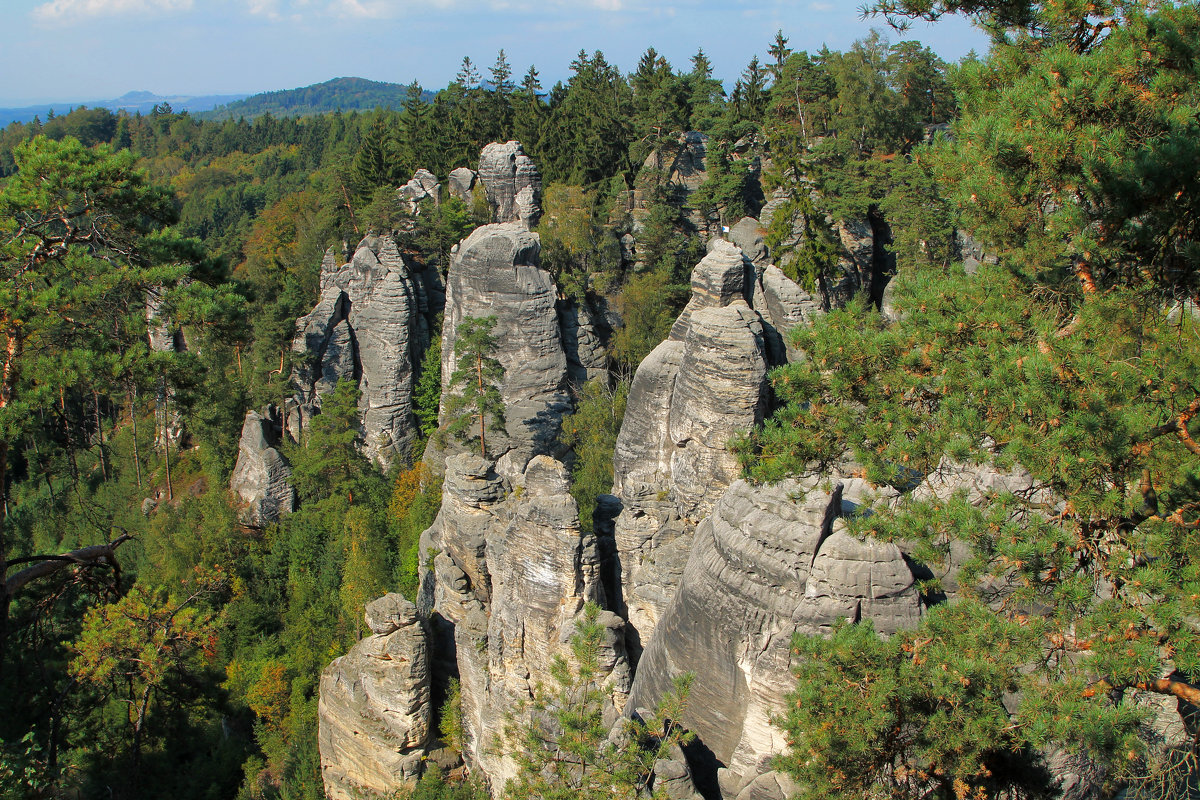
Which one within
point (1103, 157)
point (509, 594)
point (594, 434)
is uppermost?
point (1103, 157)

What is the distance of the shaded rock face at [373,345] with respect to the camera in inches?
1430

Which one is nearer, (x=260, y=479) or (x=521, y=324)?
(x=521, y=324)

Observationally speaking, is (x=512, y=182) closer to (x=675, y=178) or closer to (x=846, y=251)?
(x=675, y=178)

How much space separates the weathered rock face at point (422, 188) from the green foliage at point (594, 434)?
58.4 feet

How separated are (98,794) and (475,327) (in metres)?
17.8

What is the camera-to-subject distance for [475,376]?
93.9 ft

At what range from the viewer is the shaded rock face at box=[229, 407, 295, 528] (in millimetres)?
33406

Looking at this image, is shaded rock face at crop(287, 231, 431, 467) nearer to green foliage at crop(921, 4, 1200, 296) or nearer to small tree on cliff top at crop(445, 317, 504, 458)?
small tree on cliff top at crop(445, 317, 504, 458)

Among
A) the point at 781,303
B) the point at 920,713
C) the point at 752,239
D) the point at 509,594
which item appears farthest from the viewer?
the point at 752,239

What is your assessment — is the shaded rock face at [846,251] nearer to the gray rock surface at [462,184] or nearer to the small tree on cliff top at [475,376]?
the small tree on cliff top at [475,376]

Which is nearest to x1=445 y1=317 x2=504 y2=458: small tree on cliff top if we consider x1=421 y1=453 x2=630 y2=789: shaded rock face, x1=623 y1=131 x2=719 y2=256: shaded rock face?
x1=421 y1=453 x2=630 y2=789: shaded rock face

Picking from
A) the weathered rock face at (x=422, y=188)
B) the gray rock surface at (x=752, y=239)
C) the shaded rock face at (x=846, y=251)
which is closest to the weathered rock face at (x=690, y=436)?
the gray rock surface at (x=752, y=239)

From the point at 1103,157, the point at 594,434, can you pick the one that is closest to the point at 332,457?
the point at 594,434

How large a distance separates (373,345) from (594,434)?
13.7 m
